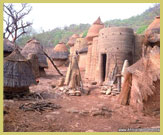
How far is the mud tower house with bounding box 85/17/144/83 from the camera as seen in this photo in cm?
1266

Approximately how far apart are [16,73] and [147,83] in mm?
5395

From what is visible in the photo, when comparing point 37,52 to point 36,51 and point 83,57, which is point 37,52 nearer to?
point 36,51

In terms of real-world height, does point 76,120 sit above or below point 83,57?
below

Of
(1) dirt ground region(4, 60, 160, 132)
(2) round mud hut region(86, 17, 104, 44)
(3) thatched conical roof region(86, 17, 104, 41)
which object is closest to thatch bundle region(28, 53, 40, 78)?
(1) dirt ground region(4, 60, 160, 132)

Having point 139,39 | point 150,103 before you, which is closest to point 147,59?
point 150,103

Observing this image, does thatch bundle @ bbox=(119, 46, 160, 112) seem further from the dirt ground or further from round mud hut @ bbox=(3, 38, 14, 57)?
round mud hut @ bbox=(3, 38, 14, 57)

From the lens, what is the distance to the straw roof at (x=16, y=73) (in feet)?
26.5

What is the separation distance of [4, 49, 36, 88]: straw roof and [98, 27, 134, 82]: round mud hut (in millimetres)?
5686

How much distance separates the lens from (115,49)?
12.8 meters

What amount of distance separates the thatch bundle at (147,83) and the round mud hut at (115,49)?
5051 millimetres

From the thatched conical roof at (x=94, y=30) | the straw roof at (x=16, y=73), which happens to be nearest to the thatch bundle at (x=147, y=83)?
the straw roof at (x=16, y=73)

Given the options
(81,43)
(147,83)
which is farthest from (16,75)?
(81,43)

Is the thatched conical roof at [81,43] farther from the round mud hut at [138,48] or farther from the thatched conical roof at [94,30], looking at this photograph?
the round mud hut at [138,48]

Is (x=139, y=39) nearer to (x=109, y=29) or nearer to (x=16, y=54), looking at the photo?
(x=109, y=29)
